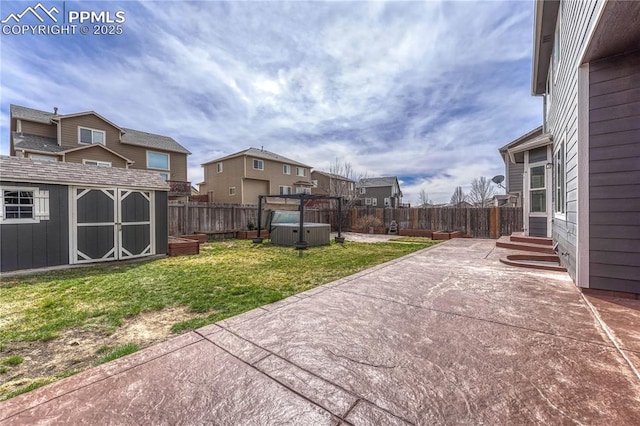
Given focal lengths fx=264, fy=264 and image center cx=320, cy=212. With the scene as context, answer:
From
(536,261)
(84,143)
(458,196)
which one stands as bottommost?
(536,261)

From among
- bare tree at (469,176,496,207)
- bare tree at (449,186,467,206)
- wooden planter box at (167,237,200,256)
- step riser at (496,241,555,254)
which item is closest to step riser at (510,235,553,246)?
step riser at (496,241,555,254)

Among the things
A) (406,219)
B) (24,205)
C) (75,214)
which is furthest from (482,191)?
(24,205)

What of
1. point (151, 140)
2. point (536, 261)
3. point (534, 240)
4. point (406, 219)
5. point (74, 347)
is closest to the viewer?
point (74, 347)

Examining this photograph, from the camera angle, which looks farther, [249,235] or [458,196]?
[458,196]

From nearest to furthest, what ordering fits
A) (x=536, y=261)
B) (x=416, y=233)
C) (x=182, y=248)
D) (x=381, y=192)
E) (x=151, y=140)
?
1. (x=536, y=261)
2. (x=182, y=248)
3. (x=416, y=233)
4. (x=151, y=140)
5. (x=381, y=192)

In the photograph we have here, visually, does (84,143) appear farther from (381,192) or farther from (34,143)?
(381,192)

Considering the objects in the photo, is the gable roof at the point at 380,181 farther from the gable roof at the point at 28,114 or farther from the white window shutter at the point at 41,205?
the white window shutter at the point at 41,205

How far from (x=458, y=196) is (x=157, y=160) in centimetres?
3276

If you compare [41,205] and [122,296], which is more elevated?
[41,205]

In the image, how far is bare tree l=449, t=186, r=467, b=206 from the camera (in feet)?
108

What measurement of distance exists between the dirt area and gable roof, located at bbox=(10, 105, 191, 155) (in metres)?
19.7

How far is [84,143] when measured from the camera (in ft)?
55.6

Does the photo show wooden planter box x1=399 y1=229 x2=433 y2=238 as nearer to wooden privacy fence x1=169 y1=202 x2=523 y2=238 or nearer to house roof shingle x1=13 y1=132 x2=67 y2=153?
wooden privacy fence x1=169 y1=202 x2=523 y2=238

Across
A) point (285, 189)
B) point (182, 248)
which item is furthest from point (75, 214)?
point (285, 189)
